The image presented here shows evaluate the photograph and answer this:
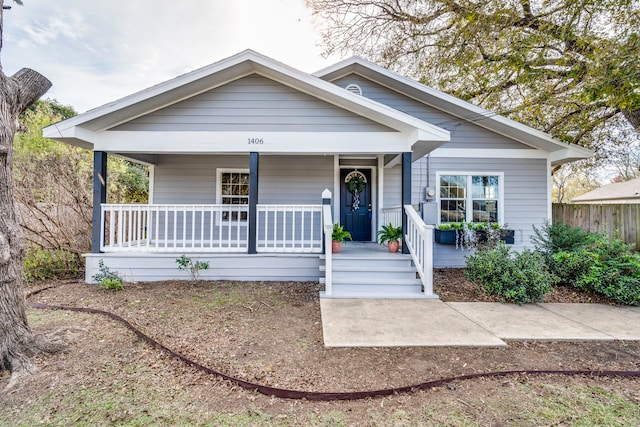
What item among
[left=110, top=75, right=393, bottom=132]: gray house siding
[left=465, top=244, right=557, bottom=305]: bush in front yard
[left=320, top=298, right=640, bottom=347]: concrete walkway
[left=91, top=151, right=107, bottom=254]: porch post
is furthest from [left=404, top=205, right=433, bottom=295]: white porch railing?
[left=91, top=151, right=107, bottom=254]: porch post

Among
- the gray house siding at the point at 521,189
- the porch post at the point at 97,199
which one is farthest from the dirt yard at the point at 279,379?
the gray house siding at the point at 521,189

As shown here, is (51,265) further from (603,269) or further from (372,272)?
(603,269)

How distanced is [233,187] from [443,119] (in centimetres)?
573

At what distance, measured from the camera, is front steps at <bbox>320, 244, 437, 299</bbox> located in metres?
5.16

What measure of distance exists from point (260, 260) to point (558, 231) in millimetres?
6151

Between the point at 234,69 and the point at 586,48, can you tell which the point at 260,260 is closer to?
the point at 234,69

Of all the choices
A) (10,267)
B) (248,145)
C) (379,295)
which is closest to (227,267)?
(248,145)

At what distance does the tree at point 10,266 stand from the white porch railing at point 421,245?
16.2ft

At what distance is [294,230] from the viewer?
6.90 m

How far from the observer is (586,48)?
283 inches

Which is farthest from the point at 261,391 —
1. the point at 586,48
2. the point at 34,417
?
the point at 586,48

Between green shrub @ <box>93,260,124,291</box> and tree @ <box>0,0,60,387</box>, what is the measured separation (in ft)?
7.57

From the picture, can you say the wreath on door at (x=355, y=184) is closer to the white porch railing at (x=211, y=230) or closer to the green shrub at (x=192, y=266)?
the white porch railing at (x=211, y=230)

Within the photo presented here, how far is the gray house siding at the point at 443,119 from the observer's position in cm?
775
